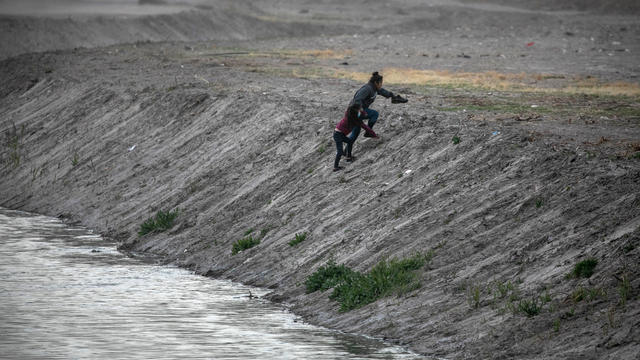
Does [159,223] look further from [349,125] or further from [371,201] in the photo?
[371,201]

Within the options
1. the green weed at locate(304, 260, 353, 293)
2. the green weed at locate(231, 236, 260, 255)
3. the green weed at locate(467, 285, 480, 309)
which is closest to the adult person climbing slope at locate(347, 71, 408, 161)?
the green weed at locate(231, 236, 260, 255)

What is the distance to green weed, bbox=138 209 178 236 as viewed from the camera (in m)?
23.4

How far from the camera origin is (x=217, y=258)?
20859mm

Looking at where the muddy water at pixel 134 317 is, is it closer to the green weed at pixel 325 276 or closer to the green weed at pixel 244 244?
the green weed at pixel 325 276

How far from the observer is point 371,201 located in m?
19.6

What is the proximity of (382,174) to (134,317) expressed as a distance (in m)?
6.14

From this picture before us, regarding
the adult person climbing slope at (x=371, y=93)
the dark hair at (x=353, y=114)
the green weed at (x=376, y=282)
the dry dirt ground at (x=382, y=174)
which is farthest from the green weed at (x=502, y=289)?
the dark hair at (x=353, y=114)

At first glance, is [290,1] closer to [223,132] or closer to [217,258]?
[223,132]

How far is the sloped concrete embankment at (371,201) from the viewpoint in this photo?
14445mm

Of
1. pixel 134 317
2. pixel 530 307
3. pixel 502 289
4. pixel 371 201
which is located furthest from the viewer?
pixel 371 201

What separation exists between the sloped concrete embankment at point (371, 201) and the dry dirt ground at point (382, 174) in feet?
0.15

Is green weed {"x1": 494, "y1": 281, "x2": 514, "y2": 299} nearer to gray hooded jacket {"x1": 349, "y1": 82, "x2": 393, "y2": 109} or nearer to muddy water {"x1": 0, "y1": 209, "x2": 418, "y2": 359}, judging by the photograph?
muddy water {"x1": 0, "y1": 209, "x2": 418, "y2": 359}

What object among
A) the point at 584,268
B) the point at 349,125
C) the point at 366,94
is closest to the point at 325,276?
the point at 349,125

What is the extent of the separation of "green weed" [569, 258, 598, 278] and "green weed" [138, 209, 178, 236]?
37.8 ft
